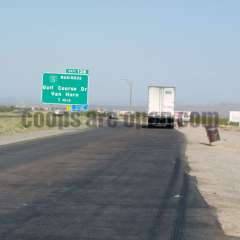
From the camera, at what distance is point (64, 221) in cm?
1065

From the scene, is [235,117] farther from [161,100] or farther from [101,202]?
[101,202]

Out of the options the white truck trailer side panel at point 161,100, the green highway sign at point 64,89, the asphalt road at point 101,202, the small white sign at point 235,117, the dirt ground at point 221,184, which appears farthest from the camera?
the small white sign at point 235,117

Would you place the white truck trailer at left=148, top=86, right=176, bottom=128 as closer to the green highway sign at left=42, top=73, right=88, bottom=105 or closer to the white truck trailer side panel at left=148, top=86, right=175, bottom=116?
the white truck trailer side panel at left=148, top=86, right=175, bottom=116

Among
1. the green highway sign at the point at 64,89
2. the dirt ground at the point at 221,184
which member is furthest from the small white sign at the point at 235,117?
the dirt ground at the point at 221,184

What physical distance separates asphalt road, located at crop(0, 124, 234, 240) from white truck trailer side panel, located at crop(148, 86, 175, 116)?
4655 centimetres

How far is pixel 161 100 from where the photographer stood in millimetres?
70062

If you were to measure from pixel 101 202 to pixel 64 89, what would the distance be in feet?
139

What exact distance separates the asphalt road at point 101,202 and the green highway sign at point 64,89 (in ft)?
104

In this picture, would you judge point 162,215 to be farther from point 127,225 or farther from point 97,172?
point 97,172

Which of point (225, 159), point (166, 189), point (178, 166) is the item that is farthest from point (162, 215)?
point (225, 159)

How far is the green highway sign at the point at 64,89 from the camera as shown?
55.0m

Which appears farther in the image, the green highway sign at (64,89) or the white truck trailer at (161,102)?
the white truck trailer at (161,102)

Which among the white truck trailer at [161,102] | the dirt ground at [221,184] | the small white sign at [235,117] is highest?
the white truck trailer at [161,102]

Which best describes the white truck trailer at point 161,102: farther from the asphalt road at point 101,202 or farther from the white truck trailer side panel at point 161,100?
the asphalt road at point 101,202
